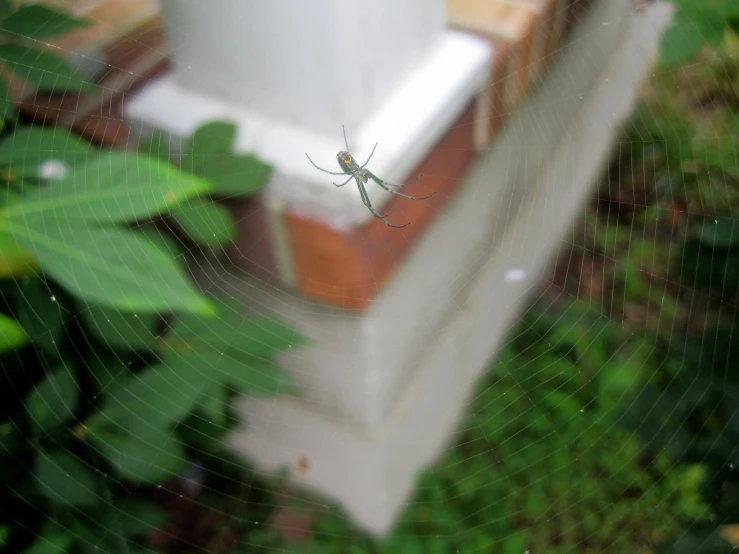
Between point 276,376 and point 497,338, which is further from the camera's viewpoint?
point 497,338

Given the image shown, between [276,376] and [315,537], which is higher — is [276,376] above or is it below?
above

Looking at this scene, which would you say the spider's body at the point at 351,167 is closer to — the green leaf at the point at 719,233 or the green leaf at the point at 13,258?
the green leaf at the point at 13,258

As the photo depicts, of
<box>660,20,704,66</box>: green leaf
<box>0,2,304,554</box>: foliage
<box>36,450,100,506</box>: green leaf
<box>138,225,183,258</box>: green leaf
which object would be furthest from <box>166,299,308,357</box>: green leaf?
<box>660,20,704,66</box>: green leaf

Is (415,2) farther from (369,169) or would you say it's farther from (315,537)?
(315,537)

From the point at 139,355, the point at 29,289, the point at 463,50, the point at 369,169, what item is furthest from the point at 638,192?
the point at 29,289

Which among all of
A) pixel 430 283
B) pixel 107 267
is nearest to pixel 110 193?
pixel 107 267

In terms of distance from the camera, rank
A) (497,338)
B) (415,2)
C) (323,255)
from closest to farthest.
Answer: (415,2) < (323,255) < (497,338)

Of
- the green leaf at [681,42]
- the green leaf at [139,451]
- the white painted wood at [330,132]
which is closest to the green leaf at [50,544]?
the green leaf at [139,451]

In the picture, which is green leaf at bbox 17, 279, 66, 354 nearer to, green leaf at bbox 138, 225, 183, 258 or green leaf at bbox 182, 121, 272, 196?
green leaf at bbox 138, 225, 183, 258

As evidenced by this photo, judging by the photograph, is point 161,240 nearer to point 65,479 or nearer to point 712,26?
point 65,479
